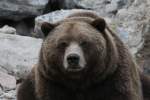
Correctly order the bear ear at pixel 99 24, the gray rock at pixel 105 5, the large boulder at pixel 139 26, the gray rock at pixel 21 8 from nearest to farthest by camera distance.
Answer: the bear ear at pixel 99 24
the large boulder at pixel 139 26
the gray rock at pixel 105 5
the gray rock at pixel 21 8

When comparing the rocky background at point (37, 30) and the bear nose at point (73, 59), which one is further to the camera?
the rocky background at point (37, 30)

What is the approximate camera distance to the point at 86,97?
8.07 meters

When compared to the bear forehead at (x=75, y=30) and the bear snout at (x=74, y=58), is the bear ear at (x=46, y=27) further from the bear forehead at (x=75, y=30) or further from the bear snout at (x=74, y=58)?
the bear snout at (x=74, y=58)

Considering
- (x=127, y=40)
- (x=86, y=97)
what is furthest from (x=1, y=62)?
(x=86, y=97)

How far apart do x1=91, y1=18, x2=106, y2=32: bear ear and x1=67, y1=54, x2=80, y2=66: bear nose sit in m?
0.60

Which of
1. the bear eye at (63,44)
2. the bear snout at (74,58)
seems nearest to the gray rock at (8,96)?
the bear eye at (63,44)

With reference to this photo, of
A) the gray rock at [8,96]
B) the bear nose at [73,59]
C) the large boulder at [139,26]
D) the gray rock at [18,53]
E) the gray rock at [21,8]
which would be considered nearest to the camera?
the bear nose at [73,59]

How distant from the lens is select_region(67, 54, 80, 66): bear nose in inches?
296

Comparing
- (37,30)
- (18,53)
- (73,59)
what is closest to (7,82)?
(18,53)

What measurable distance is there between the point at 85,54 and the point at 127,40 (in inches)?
138

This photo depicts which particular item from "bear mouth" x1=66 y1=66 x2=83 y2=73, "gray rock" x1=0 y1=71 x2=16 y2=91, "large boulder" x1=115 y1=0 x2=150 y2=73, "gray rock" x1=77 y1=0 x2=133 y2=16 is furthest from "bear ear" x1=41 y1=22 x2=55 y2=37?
"gray rock" x1=77 y1=0 x2=133 y2=16

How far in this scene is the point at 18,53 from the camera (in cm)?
1155

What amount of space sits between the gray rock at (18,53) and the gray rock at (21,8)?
215 centimetres

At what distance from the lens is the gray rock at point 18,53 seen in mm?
11172
